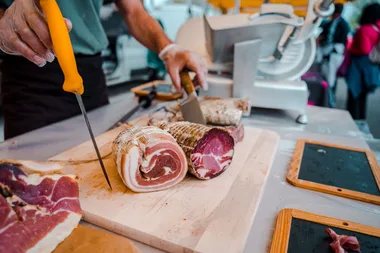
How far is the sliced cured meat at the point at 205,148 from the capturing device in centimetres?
137

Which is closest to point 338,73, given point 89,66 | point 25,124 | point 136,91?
point 136,91

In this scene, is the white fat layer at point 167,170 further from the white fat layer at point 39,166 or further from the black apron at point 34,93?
the black apron at point 34,93

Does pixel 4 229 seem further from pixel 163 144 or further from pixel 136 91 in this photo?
pixel 136 91

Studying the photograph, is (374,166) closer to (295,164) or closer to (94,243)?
(295,164)

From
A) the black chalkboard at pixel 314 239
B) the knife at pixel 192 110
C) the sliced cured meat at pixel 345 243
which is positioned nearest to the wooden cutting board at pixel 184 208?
the black chalkboard at pixel 314 239

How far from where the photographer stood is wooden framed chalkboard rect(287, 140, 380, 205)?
4.39 ft

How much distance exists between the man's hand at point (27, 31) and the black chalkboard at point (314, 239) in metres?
1.13

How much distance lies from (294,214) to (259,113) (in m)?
1.38

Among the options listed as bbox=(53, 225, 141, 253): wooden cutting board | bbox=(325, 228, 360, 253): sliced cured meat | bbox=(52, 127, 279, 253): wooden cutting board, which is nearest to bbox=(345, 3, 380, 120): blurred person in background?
bbox=(52, 127, 279, 253): wooden cutting board

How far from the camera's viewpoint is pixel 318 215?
1132 mm

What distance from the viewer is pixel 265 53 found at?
2.14m

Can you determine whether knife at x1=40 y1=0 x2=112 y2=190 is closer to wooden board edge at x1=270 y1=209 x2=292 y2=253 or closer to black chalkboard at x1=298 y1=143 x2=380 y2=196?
wooden board edge at x1=270 y1=209 x2=292 y2=253

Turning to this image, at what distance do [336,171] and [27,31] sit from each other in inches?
61.3

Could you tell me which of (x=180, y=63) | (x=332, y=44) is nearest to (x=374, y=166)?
(x=180, y=63)
